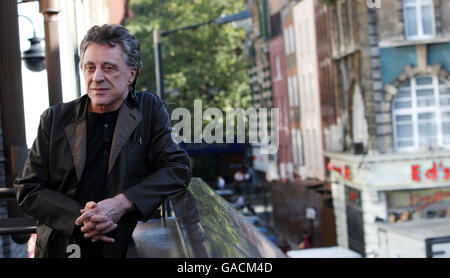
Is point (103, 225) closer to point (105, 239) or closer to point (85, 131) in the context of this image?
point (105, 239)

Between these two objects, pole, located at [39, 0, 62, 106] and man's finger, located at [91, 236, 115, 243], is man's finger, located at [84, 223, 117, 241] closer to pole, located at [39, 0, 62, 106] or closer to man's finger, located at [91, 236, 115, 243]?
man's finger, located at [91, 236, 115, 243]

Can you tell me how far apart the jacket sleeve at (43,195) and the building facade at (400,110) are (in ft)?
78.1

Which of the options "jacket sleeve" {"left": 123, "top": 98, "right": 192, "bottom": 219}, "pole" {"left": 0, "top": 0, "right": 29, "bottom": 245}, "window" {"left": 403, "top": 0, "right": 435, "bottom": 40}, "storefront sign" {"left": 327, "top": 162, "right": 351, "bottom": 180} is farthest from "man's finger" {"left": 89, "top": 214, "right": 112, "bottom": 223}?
"storefront sign" {"left": 327, "top": 162, "right": 351, "bottom": 180}

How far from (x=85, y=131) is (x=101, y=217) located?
30 centimetres

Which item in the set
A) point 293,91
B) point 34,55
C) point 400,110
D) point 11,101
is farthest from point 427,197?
point 11,101

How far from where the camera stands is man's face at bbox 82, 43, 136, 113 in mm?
2383

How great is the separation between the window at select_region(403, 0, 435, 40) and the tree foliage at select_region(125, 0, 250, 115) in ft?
33.1

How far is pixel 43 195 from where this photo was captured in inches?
89.7

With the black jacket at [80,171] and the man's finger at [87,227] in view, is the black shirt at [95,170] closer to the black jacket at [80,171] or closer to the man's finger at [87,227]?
the black jacket at [80,171]

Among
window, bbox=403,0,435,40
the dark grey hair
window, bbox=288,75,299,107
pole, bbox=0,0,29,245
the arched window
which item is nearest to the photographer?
the dark grey hair

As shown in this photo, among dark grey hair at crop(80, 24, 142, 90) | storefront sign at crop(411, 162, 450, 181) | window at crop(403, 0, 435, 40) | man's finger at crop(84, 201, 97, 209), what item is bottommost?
storefront sign at crop(411, 162, 450, 181)

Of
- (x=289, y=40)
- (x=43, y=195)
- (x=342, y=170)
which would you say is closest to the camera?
(x=43, y=195)

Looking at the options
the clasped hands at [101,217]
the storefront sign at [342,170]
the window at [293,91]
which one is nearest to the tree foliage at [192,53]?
the window at [293,91]
